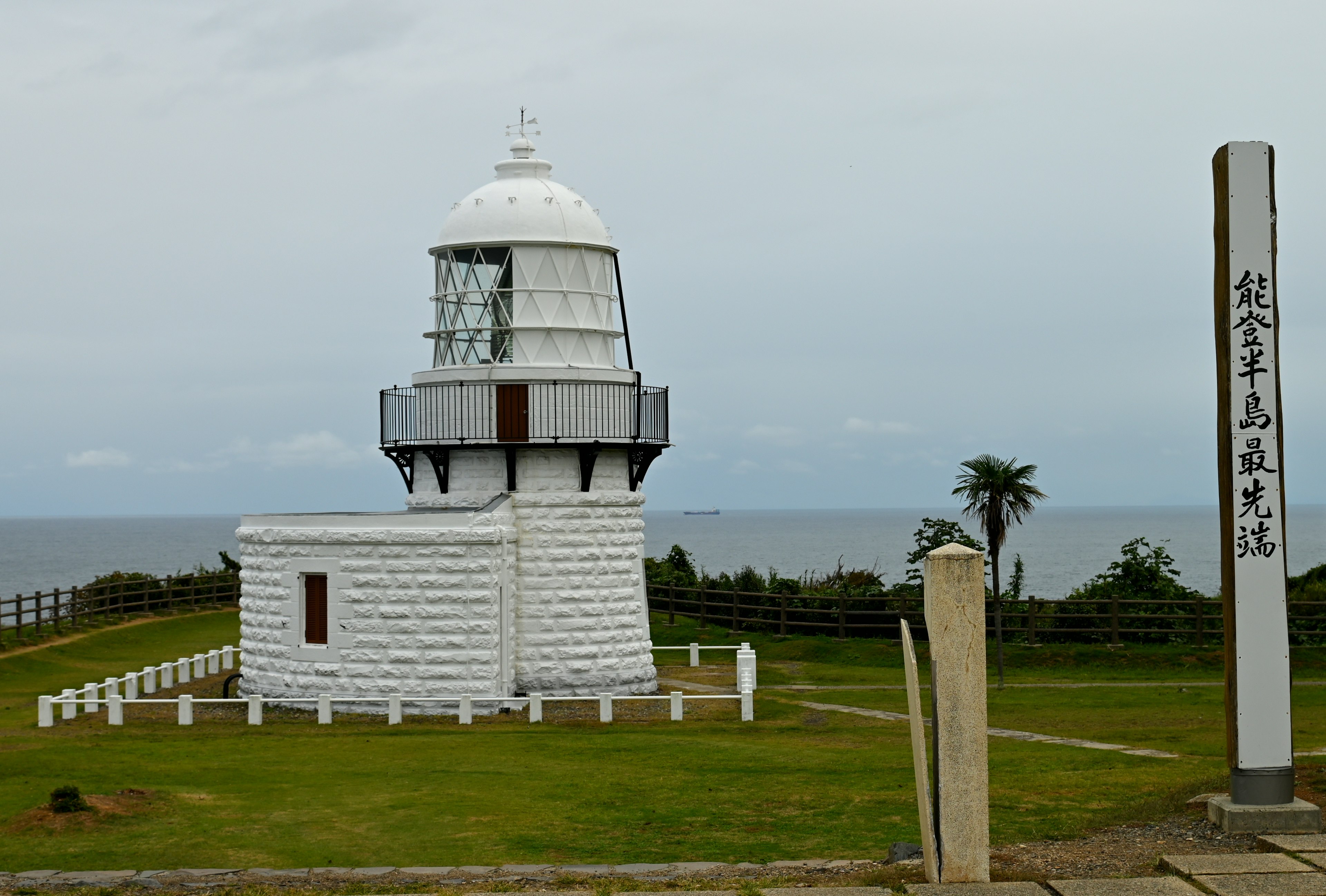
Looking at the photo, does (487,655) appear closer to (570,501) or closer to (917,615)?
(570,501)

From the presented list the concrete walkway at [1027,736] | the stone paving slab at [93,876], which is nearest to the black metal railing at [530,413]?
Result: the concrete walkway at [1027,736]

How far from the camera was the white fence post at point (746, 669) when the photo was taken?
65.6 feet

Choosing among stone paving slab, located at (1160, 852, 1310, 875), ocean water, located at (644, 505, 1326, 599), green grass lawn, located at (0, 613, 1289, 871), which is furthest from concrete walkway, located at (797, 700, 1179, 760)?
ocean water, located at (644, 505, 1326, 599)

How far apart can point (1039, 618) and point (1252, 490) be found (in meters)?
17.1

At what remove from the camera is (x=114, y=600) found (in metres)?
33.3

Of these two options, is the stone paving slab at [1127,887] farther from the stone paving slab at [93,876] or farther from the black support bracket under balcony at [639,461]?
the black support bracket under balcony at [639,461]

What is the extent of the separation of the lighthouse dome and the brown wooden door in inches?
99.8

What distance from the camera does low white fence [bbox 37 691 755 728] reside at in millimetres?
18797

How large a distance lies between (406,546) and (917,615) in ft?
39.7

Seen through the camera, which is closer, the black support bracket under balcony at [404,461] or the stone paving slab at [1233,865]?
the stone paving slab at [1233,865]

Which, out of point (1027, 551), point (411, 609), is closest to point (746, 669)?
point (411, 609)

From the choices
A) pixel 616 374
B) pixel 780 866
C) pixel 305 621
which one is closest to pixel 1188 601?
pixel 616 374

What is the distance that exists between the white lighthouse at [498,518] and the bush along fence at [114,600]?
9.46m

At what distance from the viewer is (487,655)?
20016 millimetres
